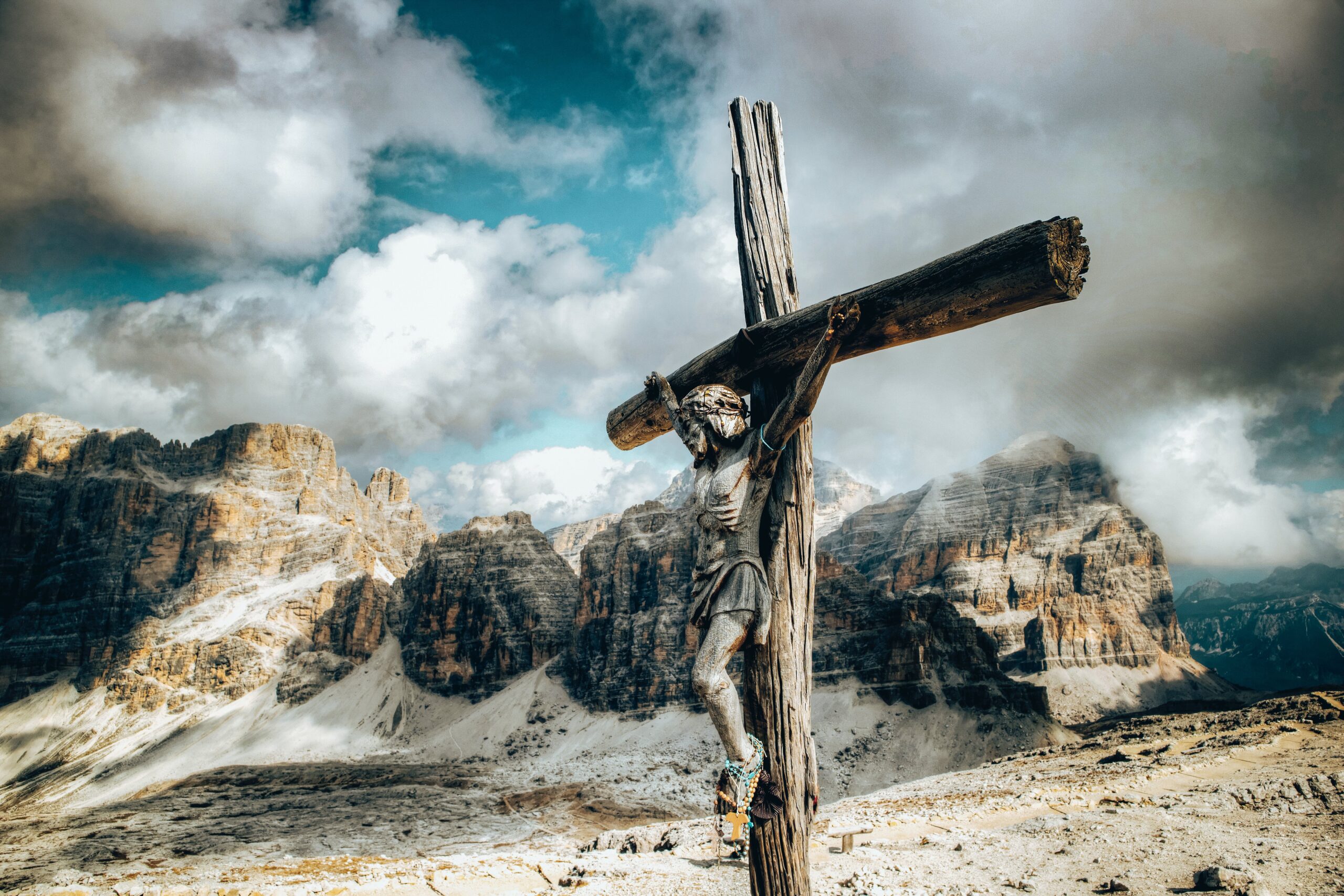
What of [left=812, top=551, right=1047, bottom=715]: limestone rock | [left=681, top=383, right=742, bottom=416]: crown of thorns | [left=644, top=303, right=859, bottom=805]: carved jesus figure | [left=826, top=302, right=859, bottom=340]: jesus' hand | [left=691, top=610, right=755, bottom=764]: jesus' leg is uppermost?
[left=826, top=302, right=859, bottom=340]: jesus' hand

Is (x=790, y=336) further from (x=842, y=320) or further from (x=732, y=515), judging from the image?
(x=732, y=515)

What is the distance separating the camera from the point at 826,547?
464ft

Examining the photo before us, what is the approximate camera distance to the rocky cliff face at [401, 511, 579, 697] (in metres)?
90.4

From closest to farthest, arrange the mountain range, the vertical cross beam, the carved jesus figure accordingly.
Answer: the carved jesus figure → the vertical cross beam → the mountain range

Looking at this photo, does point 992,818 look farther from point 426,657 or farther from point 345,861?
point 426,657

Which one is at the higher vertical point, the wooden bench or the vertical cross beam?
the vertical cross beam

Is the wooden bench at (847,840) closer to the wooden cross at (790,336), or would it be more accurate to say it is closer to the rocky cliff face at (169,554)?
the wooden cross at (790,336)

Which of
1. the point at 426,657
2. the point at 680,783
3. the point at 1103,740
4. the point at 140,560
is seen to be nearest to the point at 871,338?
the point at 1103,740

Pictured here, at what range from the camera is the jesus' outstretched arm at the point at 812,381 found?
3850 millimetres

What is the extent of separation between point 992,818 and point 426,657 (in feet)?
296

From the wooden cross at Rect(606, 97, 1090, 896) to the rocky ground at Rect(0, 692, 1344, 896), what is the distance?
3299 mm

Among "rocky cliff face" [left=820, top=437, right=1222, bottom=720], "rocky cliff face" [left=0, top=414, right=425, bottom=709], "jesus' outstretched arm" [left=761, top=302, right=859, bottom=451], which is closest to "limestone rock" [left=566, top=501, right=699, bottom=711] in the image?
"rocky cliff face" [left=820, top=437, right=1222, bottom=720]

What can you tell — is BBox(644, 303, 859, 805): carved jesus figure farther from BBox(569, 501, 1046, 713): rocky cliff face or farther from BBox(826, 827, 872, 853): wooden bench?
BBox(569, 501, 1046, 713): rocky cliff face

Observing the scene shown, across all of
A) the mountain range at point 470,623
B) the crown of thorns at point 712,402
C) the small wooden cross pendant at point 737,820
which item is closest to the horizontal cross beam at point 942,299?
the crown of thorns at point 712,402
